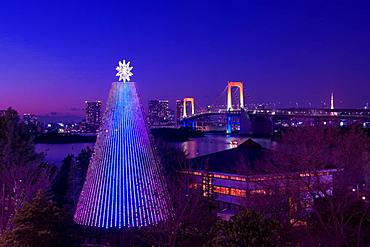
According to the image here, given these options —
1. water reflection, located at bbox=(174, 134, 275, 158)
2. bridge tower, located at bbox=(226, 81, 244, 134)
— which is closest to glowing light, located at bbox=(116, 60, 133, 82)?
water reflection, located at bbox=(174, 134, 275, 158)

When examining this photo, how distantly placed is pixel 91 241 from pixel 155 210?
1988 mm

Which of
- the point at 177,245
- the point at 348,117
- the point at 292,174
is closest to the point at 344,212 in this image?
the point at 292,174

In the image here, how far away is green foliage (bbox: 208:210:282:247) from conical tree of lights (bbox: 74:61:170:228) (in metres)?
3.65

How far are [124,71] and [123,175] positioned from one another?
2.22 metres

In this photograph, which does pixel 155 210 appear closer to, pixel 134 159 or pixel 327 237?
pixel 134 159

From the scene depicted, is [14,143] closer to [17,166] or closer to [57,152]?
[17,166]

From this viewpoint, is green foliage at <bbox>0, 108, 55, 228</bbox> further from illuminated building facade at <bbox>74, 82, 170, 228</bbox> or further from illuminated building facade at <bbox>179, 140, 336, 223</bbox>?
illuminated building facade at <bbox>179, 140, 336, 223</bbox>

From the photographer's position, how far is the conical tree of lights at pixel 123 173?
31.1ft

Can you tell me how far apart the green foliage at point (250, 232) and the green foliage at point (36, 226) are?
11.2 ft

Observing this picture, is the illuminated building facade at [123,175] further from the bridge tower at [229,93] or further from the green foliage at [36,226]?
the bridge tower at [229,93]

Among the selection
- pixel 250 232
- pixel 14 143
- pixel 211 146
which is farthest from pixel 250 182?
pixel 211 146

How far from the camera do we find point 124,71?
9.90 meters

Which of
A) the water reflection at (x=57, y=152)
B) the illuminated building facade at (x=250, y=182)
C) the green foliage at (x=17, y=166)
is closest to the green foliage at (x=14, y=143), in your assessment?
the green foliage at (x=17, y=166)

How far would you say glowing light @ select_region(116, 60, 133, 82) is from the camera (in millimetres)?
9805
